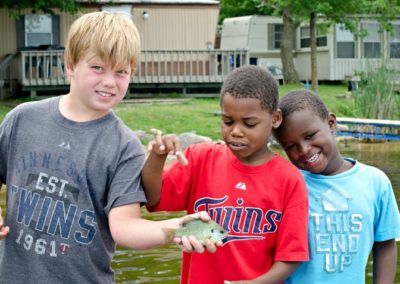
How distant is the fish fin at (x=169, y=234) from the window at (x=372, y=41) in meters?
35.0

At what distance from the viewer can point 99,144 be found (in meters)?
3.14

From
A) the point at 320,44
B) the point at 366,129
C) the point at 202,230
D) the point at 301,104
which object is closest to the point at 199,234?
the point at 202,230

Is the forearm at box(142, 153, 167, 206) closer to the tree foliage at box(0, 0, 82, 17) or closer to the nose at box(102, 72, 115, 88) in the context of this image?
the nose at box(102, 72, 115, 88)

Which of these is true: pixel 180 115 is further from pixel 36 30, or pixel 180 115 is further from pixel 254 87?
pixel 254 87

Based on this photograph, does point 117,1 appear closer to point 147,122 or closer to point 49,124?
point 147,122

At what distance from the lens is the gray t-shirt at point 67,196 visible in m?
3.10

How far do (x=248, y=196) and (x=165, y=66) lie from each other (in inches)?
906

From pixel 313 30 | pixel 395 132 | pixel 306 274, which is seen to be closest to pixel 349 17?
pixel 313 30

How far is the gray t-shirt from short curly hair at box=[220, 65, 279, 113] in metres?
0.44

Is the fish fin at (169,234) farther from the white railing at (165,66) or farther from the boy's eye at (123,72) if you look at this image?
the white railing at (165,66)

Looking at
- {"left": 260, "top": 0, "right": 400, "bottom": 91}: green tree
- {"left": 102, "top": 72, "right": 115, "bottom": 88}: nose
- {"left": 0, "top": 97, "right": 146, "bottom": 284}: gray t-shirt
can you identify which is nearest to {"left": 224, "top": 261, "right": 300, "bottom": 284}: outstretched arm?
{"left": 0, "top": 97, "right": 146, "bottom": 284}: gray t-shirt

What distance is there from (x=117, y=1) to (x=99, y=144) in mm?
25104

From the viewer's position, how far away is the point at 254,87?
3324 millimetres

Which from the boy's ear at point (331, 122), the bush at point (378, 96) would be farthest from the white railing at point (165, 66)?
the boy's ear at point (331, 122)
